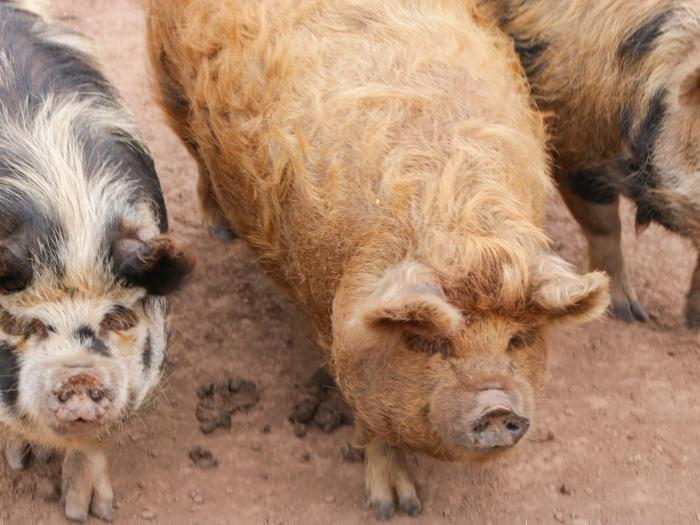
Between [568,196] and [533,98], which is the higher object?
[533,98]

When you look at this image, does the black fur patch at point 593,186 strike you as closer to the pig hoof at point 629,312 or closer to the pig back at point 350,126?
the pig hoof at point 629,312

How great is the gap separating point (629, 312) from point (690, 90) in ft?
5.32

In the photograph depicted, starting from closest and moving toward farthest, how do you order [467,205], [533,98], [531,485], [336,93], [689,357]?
[467,205] < [336,93] < [531,485] < [533,98] < [689,357]

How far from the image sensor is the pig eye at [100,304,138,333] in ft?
14.8

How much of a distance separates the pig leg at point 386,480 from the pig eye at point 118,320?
117cm

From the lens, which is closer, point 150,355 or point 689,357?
point 150,355

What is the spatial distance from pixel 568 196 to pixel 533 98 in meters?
0.80

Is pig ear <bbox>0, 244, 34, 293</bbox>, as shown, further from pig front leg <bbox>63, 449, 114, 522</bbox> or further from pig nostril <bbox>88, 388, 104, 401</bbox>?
pig front leg <bbox>63, 449, 114, 522</bbox>

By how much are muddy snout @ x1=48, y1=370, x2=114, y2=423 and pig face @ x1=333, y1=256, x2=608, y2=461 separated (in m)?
0.94

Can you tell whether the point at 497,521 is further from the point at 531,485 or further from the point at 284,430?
the point at 284,430

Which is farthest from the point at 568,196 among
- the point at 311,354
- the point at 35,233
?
the point at 35,233

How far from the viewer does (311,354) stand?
5934 mm

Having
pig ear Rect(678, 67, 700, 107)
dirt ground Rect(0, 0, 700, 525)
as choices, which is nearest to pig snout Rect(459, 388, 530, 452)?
dirt ground Rect(0, 0, 700, 525)

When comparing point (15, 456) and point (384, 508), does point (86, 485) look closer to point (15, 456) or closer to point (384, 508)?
point (15, 456)
